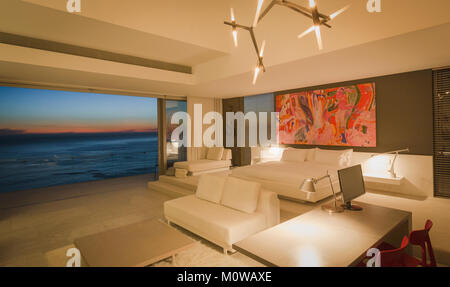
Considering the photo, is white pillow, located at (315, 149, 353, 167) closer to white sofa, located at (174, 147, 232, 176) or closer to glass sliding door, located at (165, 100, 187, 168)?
white sofa, located at (174, 147, 232, 176)

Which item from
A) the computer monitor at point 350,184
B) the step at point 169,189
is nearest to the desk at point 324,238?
the computer monitor at point 350,184

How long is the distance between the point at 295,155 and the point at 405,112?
2.34 m

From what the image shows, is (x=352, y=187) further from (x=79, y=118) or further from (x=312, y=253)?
(x=79, y=118)

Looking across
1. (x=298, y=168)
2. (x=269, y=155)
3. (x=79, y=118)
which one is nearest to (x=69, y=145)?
(x=79, y=118)

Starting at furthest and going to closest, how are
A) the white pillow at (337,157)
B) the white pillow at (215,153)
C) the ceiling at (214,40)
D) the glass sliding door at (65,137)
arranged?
the glass sliding door at (65,137)
the white pillow at (215,153)
the white pillow at (337,157)
the ceiling at (214,40)

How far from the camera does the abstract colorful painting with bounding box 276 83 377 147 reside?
5.31 m

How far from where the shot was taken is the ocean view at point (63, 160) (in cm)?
947

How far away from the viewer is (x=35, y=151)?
11.4 meters

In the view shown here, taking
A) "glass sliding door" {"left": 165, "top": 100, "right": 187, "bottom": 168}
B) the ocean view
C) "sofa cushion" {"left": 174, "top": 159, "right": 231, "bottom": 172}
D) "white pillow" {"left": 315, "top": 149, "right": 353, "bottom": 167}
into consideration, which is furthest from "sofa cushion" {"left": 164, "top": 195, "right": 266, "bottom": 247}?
the ocean view

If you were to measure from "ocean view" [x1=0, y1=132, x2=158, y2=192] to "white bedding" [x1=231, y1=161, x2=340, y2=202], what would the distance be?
583cm

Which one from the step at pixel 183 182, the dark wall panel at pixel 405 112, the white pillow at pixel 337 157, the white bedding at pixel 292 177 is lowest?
the step at pixel 183 182

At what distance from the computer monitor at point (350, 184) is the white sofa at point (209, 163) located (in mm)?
4461

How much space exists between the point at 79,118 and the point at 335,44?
11.4 metres

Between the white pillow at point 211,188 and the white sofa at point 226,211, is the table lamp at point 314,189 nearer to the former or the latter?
the white sofa at point 226,211
